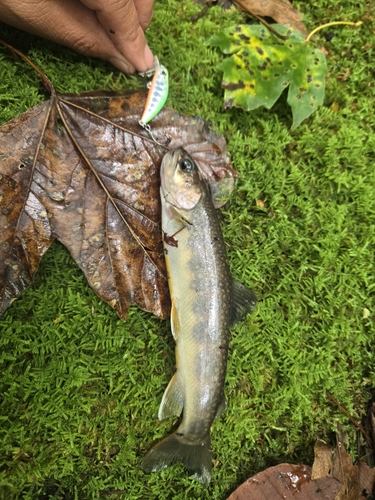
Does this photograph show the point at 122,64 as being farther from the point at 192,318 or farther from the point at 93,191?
the point at 192,318

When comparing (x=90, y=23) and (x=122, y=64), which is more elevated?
(x=90, y=23)

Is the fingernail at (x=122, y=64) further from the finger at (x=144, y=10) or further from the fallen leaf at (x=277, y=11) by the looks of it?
the fallen leaf at (x=277, y=11)

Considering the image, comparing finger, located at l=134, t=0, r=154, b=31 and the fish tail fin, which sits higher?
finger, located at l=134, t=0, r=154, b=31

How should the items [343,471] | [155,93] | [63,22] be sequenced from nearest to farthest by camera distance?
[63,22], [155,93], [343,471]

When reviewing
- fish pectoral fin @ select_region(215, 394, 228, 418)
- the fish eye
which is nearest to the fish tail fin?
fish pectoral fin @ select_region(215, 394, 228, 418)

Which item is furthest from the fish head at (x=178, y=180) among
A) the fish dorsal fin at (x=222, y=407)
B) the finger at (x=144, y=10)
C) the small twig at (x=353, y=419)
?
the small twig at (x=353, y=419)

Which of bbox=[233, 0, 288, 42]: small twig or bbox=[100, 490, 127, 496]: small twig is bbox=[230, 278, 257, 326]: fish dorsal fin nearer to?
bbox=[100, 490, 127, 496]: small twig

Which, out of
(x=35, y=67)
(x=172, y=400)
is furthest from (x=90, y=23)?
(x=172, y=400)
